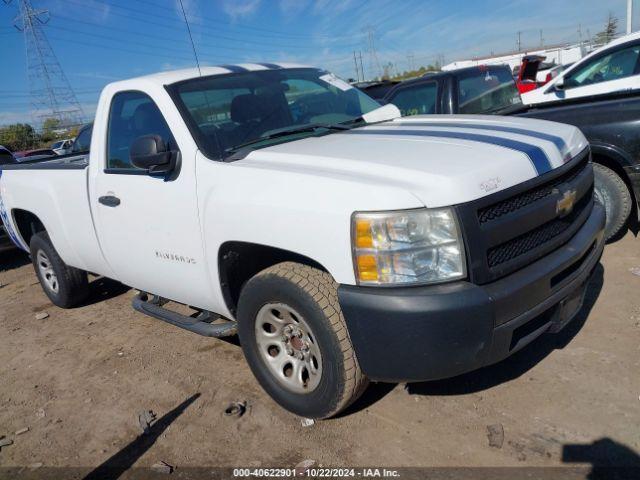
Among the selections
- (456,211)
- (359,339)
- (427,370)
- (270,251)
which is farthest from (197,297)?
(456,211)

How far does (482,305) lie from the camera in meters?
2.15

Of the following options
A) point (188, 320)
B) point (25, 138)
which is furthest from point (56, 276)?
point (25, 138)

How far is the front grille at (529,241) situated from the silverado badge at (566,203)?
4 centimetres

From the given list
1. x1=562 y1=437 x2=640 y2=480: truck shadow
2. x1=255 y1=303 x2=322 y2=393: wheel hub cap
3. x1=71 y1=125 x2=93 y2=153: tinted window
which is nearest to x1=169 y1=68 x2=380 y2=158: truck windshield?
x1=255 y1=303 x2=322 y2=393: wheel hub cap

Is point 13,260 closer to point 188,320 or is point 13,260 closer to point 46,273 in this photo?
point 46,273

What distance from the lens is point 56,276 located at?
5.00 m

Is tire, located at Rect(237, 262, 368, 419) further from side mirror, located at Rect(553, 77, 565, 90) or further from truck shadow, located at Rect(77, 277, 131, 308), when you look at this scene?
side mirror, located at Rect(553, 77, 565, 90)

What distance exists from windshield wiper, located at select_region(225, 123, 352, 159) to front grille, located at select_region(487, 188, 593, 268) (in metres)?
1.43

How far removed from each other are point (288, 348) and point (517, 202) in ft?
4.60

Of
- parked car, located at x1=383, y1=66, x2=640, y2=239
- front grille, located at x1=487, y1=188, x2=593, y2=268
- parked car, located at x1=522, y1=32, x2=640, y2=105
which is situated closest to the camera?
front grille, located at x1=487, y1=188, x2=593, y2=268

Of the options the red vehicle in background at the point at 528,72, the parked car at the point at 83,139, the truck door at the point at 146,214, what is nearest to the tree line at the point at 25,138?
the parked car at the point at 83,139

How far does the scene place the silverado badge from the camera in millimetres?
2578

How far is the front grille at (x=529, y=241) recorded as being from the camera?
2277 mm

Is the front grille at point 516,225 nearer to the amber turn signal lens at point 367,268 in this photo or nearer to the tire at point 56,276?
the amber turn signal lens at point 367,268
